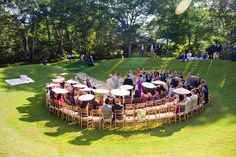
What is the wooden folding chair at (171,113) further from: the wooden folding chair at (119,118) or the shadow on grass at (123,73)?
the wooden folding chair at (119,118)

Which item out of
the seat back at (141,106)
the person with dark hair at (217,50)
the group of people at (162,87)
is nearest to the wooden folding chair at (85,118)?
the seat back at (141,106)

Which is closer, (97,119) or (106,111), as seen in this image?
(106,111)

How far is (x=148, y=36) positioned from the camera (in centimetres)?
4803

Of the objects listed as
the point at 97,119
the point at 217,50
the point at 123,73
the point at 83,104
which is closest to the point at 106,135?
the point at 97,119

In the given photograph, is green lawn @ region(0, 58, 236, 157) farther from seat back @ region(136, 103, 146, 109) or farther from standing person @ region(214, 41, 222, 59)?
standing person @ region(214, 41, 222, 59)

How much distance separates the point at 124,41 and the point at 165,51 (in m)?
6.46

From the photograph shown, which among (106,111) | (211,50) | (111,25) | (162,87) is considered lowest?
(106,111)

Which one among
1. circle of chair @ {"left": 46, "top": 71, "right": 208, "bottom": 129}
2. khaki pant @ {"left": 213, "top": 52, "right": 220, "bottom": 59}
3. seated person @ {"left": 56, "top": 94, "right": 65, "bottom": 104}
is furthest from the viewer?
khaki pant @ {"left": 213, "top": 52, "right": 220, "bottom": 59}

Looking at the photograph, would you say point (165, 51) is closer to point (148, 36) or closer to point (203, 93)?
point (148, 36)

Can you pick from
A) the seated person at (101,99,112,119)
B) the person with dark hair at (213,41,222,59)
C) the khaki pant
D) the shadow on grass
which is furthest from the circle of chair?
the khaki pant

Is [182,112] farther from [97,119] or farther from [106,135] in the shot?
[97,119]

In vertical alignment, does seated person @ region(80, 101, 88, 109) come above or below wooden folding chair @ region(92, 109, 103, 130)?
above

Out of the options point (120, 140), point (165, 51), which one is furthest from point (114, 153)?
point (165, 51)

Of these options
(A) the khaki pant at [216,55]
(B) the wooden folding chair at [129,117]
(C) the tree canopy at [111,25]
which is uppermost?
(C) the tree canopy at [111,25]
